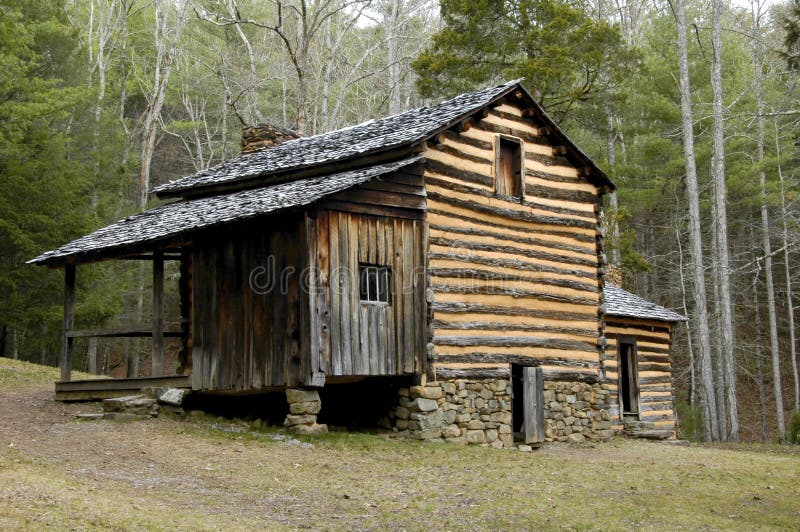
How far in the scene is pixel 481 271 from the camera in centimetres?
1731

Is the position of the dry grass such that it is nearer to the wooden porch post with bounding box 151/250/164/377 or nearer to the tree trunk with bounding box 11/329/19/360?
the wooden porch post with bounding box 151/250/164/377

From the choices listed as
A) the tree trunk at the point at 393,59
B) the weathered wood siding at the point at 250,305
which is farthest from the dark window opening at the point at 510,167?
the tree trunk at the point at 393,59

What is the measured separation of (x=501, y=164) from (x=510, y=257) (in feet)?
6.63

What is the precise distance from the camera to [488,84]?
34.7 meters

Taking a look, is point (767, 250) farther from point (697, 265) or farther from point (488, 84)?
point (488, 84)

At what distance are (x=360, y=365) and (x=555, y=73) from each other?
15143mm

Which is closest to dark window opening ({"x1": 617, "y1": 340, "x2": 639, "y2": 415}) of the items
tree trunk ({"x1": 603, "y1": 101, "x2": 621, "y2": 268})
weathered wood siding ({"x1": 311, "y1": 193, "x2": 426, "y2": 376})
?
tree trunk ({"x1": 603, "y1": 101, "x2": 621, "y2": 268})

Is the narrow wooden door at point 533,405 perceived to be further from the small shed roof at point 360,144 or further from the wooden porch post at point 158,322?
the wooden porch post at point 158,322

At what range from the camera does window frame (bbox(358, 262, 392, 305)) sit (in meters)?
15.4

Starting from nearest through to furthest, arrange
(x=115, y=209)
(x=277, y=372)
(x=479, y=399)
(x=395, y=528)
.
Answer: (x=395, y=528) < (x=277, y=372) < (x=479, y=399) < (x=115, y=209)

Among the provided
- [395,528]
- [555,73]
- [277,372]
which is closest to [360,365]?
[277,372]

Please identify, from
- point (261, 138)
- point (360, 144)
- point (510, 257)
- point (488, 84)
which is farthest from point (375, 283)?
point (488, 84)

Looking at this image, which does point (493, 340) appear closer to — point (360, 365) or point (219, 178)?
point (360, 365)

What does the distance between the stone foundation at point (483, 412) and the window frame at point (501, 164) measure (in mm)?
3905
